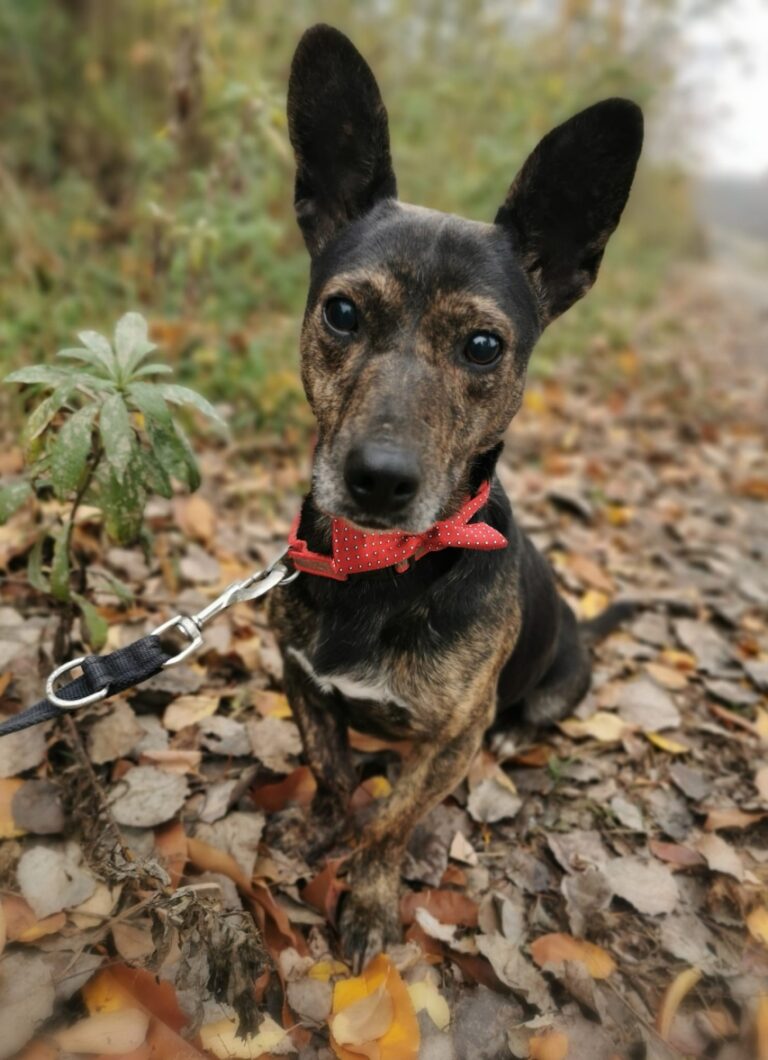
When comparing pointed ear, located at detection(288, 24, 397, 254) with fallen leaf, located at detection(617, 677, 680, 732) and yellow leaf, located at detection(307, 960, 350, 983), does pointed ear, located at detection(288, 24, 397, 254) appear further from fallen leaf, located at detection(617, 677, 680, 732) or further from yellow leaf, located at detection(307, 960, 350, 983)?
fallen leaf, located at detection(617, 677, 680, 732)

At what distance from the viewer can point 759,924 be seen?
8.25 ft

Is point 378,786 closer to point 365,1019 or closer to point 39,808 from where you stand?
point 365,1019

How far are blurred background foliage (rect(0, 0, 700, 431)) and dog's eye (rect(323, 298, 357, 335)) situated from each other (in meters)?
2.71

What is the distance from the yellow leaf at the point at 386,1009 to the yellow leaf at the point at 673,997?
0.75 metres

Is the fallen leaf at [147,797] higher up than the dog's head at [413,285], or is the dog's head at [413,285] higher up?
the dog's head at [413,285]

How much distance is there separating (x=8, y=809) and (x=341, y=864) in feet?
3.82

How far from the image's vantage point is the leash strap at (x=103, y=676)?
1.83 metres

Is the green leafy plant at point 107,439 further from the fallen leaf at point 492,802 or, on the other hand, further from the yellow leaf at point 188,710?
the fallen leaf at point 492,802

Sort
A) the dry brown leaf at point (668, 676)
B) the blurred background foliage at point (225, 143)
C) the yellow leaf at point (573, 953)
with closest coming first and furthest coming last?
the yellow leaf at point (573, 953) → the dry brown leaf at point (668, 676) → the blurred background foliage at point (225, 143)

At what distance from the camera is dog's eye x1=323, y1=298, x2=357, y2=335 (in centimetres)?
225

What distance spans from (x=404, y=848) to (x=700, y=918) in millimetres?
1088

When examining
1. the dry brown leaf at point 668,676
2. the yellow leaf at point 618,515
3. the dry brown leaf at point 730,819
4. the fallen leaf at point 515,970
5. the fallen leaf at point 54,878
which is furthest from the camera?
the yellow leaf at point 618,515

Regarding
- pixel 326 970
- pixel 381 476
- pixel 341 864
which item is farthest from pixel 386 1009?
pixel 381 476

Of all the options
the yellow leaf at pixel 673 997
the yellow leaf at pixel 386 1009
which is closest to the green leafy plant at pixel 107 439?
the yellow leaf at pixel 386 1009
